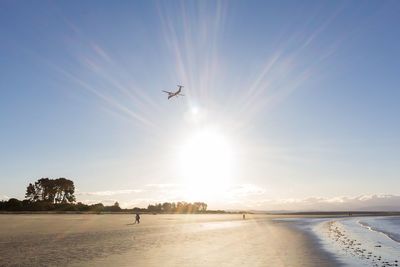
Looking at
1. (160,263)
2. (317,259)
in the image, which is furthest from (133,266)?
(317,259)

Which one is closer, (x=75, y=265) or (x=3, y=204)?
(x=75, y=265)

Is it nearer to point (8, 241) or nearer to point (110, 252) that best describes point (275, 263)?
point (110, 252)

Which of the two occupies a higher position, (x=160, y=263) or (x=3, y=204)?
(x=3, y=204)

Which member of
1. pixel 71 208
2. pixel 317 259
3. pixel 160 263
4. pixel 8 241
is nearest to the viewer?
pixel 160 263

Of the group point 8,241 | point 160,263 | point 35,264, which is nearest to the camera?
point 35,264

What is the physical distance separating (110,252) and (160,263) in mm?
5122

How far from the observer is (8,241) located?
1176 inches

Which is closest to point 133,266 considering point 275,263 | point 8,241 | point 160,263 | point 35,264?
point 160,263

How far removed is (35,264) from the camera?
65.1 feet

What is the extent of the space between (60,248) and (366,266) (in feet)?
59.7

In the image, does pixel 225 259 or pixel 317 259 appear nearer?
pixel 225 259

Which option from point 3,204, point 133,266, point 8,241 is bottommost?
point 133,266

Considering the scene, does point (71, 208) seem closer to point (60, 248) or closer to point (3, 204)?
point (3, 204)

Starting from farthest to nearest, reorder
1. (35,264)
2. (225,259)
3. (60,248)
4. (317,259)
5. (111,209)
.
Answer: (111,209) → (60,248) → (317,259) → (225,259) → (35,264)
